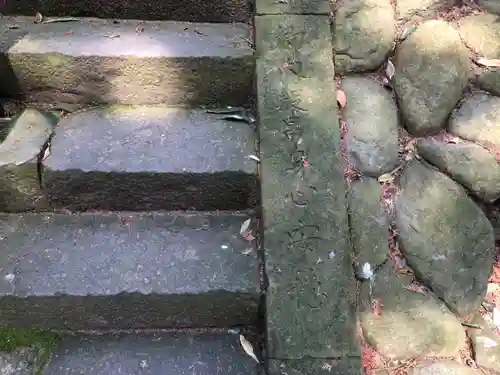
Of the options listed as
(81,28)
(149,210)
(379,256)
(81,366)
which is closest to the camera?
(81,366)

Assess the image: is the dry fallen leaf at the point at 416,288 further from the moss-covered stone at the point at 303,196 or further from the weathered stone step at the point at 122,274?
the weathered stone step at the point at 122,274

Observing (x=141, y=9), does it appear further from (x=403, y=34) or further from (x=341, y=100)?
(x=403, y=34)

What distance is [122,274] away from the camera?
176cm

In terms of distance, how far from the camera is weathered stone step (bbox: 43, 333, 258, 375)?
5.60 ft

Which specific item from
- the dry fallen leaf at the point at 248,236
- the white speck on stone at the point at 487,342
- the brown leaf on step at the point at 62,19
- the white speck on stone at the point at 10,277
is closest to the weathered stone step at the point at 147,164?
the dry fallen leaf at the point at 248,236

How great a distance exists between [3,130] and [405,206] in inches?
58.7

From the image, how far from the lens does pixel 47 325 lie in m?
1.78

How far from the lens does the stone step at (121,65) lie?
1963 mm

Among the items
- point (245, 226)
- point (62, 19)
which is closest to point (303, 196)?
point (245, 226)

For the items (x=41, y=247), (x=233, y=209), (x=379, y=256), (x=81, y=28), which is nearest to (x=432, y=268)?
(x=379, y=256)

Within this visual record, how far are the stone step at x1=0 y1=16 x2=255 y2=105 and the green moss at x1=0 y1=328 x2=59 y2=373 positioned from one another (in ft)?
2.79

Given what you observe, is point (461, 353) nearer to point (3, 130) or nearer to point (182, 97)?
point (182, 97)

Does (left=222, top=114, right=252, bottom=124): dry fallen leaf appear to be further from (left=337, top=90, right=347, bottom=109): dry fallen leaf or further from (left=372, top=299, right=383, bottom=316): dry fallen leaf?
(left=372, top=299, right=383, bottom=316): dry fallen leaf

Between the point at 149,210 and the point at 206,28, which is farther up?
the point at 206,28
